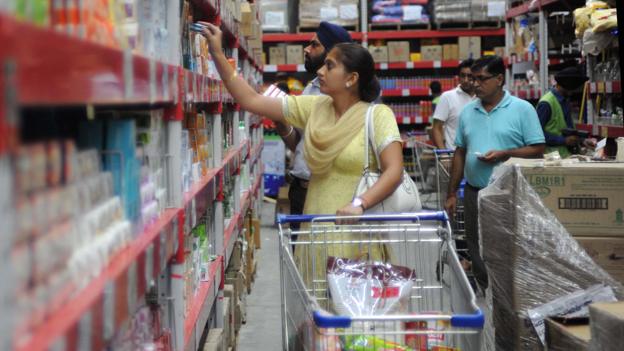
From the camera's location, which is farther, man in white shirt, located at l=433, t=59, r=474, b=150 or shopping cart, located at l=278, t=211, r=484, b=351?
man in white shirt, located at l=433, t=59, r=474, b=150

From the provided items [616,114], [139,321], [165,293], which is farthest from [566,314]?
[616,114]

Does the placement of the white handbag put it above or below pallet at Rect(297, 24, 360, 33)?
below

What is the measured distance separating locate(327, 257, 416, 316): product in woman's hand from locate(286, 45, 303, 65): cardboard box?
1068 cm

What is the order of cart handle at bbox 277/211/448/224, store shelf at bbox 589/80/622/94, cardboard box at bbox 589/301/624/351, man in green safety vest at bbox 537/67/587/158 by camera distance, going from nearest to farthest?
cardboard box at bbox 589/301/624/351, cart handle at bbox 277/211/448/224, store shelf at bbox 589/80/622/94, man in green safety vest at bbox 537/67/587/158

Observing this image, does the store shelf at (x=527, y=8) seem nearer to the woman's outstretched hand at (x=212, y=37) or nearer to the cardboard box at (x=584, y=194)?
the cardboard box at (x=584, y=194)

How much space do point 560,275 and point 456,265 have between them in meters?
0.98

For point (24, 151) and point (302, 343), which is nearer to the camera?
point (24, 151)

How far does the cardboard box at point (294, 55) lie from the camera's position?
43.7ft

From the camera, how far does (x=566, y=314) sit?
3215 millimetres

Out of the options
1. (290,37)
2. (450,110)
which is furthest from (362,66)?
(290,37)

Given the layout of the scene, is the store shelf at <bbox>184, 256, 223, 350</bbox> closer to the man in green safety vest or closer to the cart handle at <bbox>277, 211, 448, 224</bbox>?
the cart handle at <bbox>277, 211, 448, 224</bbox>

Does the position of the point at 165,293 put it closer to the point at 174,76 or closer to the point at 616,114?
Result: the point at 174,76

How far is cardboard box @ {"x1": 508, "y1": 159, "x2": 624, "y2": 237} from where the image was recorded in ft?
11.5

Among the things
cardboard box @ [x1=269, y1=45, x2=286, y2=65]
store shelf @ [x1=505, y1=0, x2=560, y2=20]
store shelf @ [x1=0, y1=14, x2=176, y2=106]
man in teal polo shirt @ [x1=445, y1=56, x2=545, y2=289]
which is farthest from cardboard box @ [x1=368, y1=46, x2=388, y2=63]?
store shelf @ [x1=0, y1=14, x2=176, y2=106]
